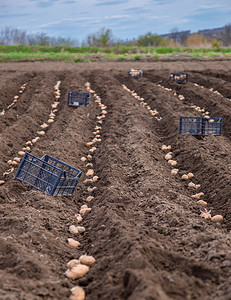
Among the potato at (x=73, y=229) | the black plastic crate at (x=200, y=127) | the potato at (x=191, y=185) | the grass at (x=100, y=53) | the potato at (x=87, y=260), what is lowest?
the potato at (x=73, y=229)

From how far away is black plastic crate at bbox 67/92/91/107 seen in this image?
10336 mm

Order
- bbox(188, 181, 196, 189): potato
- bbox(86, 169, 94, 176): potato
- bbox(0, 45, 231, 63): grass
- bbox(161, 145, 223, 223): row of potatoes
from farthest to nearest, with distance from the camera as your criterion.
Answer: bbox(0, 45, 231, 63): grass
bbox(86, 169, 94, 176): potato
bbox(188, 181, 196, 189): potato
bbox(161, 145, 223, 223): row of potatoes

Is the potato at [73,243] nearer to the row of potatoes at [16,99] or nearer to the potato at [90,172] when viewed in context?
the potato at [90,172]

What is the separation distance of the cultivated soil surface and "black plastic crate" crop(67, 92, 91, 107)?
0.28m

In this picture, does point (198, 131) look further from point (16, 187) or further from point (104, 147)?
point (16, 187)

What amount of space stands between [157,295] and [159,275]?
33 cm

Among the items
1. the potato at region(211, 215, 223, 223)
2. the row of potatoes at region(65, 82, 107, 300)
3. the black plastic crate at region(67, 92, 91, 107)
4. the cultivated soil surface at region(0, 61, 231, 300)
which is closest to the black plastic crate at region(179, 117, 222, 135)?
the cultivated soil surface at region(0, 61, 231, 300)

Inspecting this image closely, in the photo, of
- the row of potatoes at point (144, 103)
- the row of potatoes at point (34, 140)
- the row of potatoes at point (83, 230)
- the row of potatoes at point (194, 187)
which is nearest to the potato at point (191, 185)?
the row of potatoes at point (194, 187)

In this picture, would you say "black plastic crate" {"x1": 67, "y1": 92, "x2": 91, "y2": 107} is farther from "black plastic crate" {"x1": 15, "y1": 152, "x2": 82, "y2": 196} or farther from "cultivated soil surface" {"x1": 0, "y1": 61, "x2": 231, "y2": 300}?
"black plastic crate" {"x1": 15, "y1": 152, "x2": 82, "y2": 196}

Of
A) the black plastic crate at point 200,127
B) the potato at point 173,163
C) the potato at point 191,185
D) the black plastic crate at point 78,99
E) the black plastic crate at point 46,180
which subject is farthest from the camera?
the black plastic crate at point 78,99

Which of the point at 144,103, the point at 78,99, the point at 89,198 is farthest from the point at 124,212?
the point at 144,103

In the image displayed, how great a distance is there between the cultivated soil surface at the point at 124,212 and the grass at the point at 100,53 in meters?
13.2

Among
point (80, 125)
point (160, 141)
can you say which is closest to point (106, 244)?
point (160, 141)

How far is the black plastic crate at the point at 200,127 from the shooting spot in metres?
7.49
